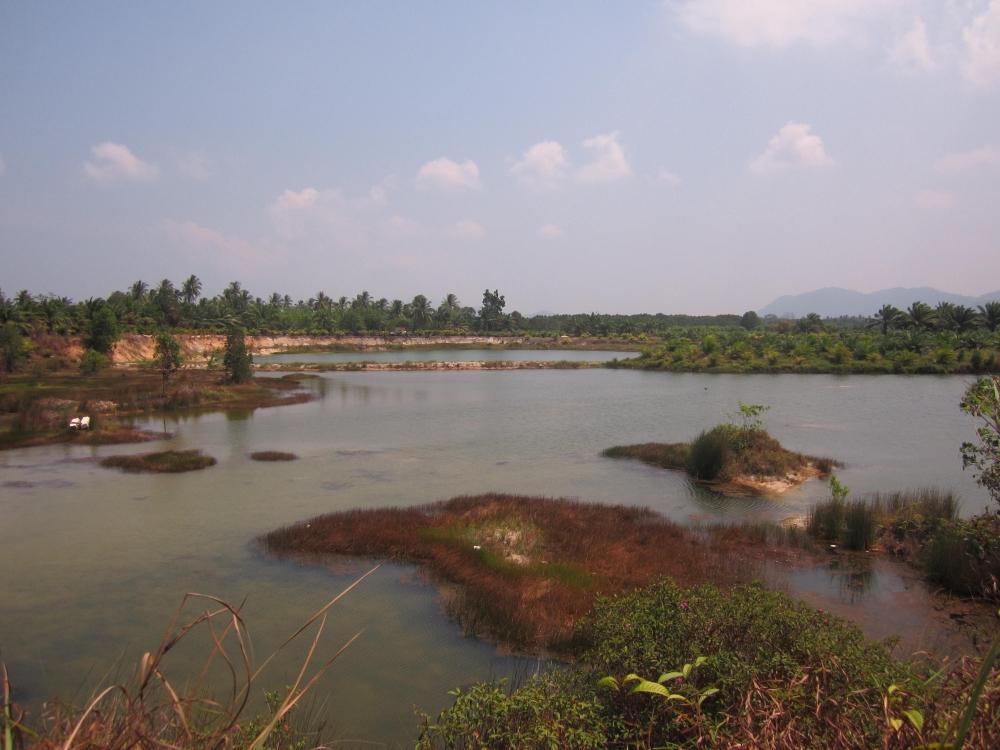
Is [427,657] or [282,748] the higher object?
[282,748]

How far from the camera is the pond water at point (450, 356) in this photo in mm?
85188

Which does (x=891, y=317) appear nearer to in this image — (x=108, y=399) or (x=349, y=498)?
(x=349, y=498)

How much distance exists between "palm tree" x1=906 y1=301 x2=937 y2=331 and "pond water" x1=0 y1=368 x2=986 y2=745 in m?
42.7

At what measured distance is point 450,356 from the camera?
317ft

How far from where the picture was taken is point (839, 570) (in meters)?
12.8

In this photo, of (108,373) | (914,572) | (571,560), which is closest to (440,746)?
(571,560)

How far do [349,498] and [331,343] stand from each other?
8797cm

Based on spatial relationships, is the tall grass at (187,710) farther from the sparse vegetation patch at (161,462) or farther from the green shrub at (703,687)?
the sparse vegetation patch at (161,462)

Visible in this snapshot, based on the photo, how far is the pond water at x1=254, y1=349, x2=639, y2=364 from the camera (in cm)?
8519

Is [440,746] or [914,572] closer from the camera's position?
[440,746]

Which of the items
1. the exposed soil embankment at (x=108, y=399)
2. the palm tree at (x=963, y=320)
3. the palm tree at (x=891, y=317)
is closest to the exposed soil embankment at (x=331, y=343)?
the exposed soil embankment at (x=108, y=399)

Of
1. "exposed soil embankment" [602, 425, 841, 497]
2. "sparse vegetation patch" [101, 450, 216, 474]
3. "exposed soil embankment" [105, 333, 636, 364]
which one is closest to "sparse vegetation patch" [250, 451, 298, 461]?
"sparse vegetation patch" [101, 450, 216, 474]

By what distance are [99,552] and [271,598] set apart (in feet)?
17.9

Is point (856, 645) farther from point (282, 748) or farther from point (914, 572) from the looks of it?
point (914, 572)
